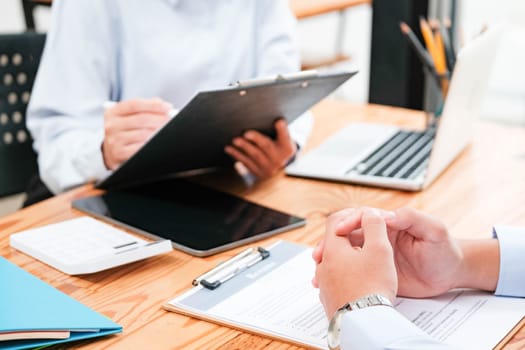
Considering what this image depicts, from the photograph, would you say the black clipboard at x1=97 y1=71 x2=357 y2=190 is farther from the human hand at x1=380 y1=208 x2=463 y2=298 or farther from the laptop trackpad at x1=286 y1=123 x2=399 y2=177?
the human hand at x1=380 y1=208 x2=463 y2=298

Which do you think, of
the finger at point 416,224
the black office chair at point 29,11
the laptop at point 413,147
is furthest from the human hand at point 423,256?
the black office chair at point 29,11

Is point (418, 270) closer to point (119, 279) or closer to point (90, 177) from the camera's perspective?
point (119, 279)

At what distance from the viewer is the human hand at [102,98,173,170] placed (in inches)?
41.6

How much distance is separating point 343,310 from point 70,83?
0.77 meters

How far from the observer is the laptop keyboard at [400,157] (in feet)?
3.84

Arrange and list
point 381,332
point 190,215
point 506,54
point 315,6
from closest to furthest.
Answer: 1. point 381,332
2. point 190,215
3. point 315,6
4. point 506,54

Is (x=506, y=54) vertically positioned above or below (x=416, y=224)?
below

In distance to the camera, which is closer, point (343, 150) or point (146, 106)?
point (146, 106)

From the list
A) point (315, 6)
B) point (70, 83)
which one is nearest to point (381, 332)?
point (70, 83)

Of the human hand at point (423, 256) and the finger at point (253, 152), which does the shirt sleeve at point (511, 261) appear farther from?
the finger at point (253, 152)

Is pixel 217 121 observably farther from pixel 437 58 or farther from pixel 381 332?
pixel 437 58

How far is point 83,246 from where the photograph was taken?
0.86 meters

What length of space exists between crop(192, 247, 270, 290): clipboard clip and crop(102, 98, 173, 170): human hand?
29 centimetres

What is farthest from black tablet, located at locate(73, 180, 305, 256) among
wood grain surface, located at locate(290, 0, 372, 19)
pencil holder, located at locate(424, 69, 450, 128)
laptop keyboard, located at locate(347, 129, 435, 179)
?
→ wood grain surface, located at locate(290, 0, 372, 19)
